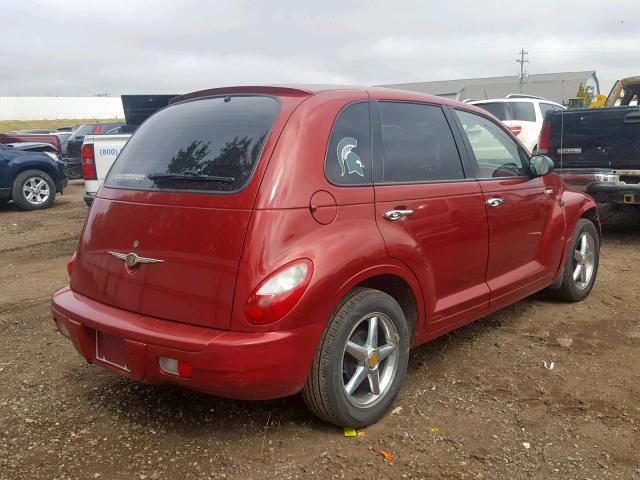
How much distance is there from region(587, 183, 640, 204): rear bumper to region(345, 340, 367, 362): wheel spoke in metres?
5.05

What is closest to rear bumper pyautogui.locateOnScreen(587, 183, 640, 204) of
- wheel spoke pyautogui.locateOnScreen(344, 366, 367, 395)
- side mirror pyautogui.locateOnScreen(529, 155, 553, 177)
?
side mirror pyautogui.locateOnScreen(529, 155, 553, 177)

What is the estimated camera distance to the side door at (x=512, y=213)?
3.91 m

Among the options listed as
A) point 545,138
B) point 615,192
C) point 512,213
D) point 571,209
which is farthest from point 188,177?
point 545,138

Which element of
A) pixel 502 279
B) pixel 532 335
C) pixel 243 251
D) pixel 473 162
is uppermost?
pixel 473 162

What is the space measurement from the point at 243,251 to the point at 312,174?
0.51 meters

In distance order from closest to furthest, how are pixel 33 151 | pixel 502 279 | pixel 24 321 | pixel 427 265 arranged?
pixel 427 265 < pixel 502 279 < pixel 24 321 < pixel 33 151

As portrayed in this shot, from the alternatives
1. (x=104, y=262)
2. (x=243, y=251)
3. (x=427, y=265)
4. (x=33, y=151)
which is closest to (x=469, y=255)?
(x=427, y=265)

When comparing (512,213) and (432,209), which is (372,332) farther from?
(512,213)

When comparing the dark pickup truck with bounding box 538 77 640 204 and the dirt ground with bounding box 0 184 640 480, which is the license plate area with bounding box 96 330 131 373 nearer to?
the dirt ground with bounding box 0 184 640 480

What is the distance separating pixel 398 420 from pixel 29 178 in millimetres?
10502

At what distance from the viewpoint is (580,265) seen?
16.7ft

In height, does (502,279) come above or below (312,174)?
below

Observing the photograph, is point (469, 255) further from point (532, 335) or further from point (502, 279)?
point (532, 335)

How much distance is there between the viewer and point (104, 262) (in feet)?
10.2
